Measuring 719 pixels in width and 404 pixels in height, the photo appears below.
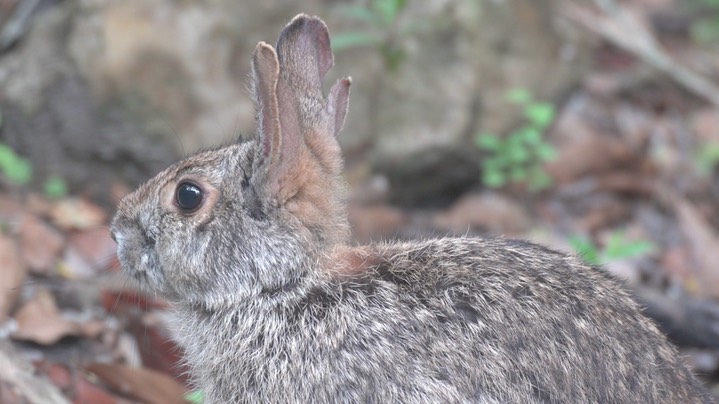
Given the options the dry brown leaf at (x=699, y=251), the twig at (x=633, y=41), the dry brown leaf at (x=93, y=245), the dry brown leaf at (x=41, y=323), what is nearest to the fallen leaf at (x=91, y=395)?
the dry brown leaf at (x=41, y=323)

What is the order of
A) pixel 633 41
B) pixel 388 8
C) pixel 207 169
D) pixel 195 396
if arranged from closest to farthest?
pixel 207 169 < pixel 195 396 < pixel 388 8 < pixel 633 41

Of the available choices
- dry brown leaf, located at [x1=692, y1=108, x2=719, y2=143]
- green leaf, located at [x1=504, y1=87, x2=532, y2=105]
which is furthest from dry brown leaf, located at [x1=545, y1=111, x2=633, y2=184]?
dry brown leaf, located at [x1=692, y1=108, x2=719, y2=143]

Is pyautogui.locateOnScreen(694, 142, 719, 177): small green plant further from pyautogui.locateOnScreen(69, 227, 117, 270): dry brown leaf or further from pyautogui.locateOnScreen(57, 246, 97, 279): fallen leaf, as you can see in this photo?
pyautogui.locateOnScreen(57, 246, 97, 279): fallen leaf

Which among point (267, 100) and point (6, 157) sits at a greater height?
point (267, 100)

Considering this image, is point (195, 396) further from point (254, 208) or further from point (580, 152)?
point (580, 152)

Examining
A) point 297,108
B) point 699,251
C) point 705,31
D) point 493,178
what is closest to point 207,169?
point 297,108

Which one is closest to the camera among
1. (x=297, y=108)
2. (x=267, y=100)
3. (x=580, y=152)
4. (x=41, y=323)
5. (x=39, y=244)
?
(x=267, y=100)

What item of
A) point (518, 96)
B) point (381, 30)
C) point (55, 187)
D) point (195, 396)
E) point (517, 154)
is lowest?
point (195, 396)
